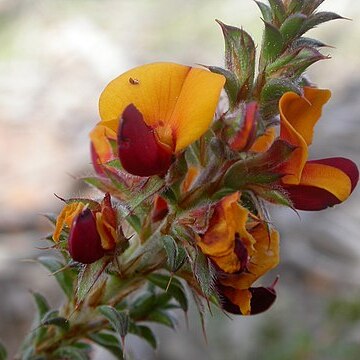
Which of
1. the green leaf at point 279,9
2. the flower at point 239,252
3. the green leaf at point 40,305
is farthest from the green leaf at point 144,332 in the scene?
the green leaf at point 279,9

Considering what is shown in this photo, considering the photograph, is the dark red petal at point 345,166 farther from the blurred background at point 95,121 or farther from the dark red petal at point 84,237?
the blurred background at point 95,121

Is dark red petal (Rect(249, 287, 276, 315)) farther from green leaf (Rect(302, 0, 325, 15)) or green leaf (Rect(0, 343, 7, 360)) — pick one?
green leaf (Rect(0, 343, 7, 360))

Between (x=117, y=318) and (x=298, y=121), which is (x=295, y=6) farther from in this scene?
(x=117, y=318)

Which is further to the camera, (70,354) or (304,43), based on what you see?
(70,354)

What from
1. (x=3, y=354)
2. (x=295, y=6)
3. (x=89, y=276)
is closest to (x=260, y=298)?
(x=89, y=276)

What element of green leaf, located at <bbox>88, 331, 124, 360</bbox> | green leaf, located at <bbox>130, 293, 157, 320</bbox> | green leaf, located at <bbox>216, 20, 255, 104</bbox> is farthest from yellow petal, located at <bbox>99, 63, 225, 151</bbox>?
green leaf, located at <bbox>88, 331, 124, 360</bbox>

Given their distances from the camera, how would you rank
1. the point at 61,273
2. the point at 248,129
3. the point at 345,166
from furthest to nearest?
the point at 61,273 < the point at 345,166 < the point at 248,129
